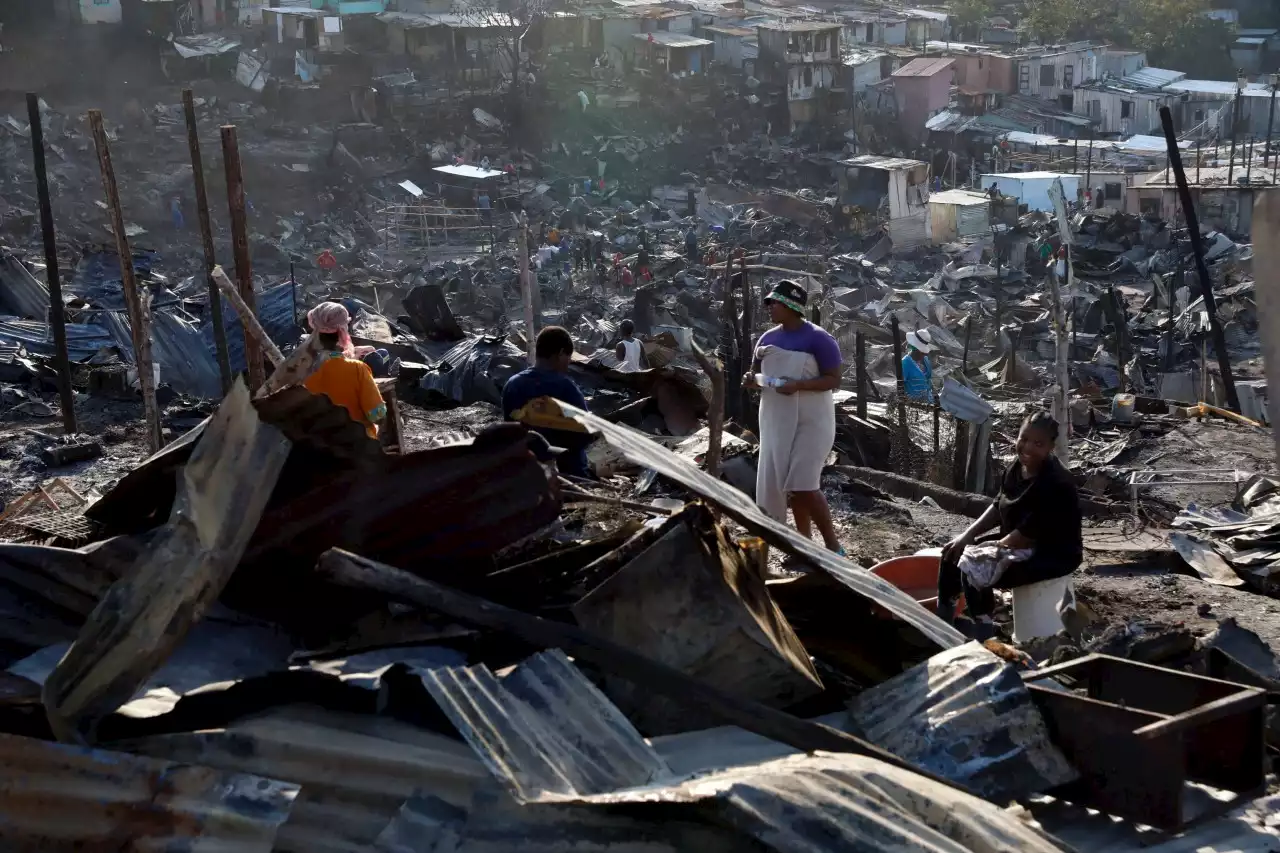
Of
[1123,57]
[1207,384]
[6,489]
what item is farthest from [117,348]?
[1123,57]

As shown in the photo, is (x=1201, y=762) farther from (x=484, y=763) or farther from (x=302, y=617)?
(x=302, y=617)

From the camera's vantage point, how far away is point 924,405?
11094 millimetres

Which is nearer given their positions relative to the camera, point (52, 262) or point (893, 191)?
point (52, 262)

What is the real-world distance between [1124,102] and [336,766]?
5310 centimetres

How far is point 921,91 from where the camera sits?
165 feet

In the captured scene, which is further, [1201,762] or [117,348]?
[117,348]

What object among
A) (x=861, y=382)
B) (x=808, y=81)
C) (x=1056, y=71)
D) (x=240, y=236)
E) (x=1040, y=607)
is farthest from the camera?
(x=1056, y=71)

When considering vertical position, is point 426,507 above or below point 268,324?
above

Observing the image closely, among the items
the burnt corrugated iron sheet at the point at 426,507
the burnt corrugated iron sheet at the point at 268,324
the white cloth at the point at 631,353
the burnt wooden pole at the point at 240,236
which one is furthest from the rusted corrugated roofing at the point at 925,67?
Answer: the burnt corrugated iron sheet at the point at 426,507

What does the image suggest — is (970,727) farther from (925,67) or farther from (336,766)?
(925,67)

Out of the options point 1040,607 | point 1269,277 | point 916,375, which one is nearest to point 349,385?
point 1040,607

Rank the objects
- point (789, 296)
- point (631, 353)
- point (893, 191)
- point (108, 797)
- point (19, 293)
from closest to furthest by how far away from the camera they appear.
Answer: point (108, 797) → point (789, 296) → point (631, 353) → point (19, 293) → point (893, 191)

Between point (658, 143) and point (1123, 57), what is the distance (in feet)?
70.8

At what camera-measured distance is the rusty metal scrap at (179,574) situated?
2.80 m
